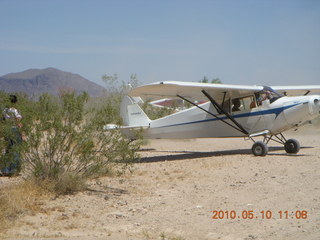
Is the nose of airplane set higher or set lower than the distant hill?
lower

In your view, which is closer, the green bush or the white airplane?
the green bush

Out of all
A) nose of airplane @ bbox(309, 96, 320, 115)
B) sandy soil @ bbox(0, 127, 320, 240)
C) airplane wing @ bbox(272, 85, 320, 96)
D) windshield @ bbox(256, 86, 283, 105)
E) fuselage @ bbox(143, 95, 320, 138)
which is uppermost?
airplane wing @ bbox(272, 85, 320, 96)

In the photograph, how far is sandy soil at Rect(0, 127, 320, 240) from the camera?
546cm

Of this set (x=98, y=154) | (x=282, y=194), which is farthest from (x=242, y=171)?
(x=98, y=154)

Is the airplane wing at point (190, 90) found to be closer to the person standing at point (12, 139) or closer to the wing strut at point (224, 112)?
the wing strut at point (224, 112)

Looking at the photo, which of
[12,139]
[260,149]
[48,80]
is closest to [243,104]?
[260,149]

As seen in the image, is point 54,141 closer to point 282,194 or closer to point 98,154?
point 98,154

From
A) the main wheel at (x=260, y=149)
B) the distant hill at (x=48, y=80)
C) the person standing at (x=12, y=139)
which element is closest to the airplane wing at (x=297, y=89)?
the main wheel at (x=260, y=149)

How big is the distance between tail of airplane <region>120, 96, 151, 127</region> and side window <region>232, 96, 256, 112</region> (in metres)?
3.44

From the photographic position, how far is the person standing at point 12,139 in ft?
23.2

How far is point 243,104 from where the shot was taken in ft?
45.4

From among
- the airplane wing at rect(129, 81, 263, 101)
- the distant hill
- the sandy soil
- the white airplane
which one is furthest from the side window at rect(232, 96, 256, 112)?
the distant hill

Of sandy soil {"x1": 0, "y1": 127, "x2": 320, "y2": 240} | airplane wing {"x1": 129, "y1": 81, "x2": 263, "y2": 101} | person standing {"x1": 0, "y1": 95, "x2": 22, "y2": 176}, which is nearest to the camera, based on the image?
sandy soil {"x1": 0, "y1": 127, "x2": 320, "y2": 240}

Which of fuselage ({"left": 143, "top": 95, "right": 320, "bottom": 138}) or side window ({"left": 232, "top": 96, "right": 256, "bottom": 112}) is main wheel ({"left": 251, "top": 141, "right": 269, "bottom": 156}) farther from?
side window ({"left": 232, "top": 96, "right": 256, "bottom": 112})
